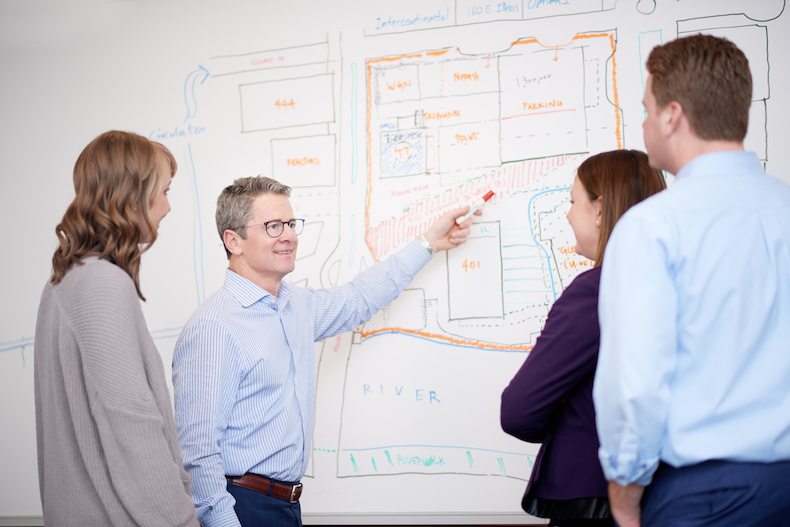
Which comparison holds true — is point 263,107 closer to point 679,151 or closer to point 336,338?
point 336,338

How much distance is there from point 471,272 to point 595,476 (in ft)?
3.27

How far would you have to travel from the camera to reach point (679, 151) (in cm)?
100

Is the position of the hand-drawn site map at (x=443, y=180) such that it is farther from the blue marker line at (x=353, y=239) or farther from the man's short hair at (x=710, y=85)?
the man's short hair at (x=710, y=85)

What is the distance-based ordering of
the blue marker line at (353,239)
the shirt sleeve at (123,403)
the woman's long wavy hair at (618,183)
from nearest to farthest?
the shirt sleeve at (123,403) < the woman's long wavy hair at (618,183) < the blue marker line at (353,239)

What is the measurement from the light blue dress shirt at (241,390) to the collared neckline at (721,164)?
1151 mm

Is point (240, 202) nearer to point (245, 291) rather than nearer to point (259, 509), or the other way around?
point (245, 291)

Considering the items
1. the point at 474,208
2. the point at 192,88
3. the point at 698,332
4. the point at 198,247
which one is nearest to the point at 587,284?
the point at 698,332

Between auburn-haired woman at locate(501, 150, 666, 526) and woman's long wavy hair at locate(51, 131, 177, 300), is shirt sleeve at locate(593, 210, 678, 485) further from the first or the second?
woman's long wavy hair at locate(51, 131, 177, 300)

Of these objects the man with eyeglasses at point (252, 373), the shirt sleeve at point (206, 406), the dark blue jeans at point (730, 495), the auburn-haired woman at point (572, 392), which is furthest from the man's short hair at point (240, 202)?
the dark blue jeans at point (730, 495)

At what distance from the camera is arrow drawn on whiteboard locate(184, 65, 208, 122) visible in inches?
91.7

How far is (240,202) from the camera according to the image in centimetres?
172

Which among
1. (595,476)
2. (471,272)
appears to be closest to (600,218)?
(595,476)

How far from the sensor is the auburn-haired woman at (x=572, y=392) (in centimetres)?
114

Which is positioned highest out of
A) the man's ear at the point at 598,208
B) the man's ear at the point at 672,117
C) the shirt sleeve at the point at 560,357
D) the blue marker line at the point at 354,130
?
the blue marker line at the point at 354,130
